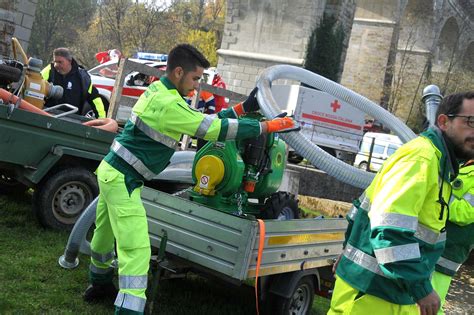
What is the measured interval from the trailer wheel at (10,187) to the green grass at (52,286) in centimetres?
55

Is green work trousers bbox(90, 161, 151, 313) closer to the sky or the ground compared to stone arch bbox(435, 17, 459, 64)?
closer to the ground

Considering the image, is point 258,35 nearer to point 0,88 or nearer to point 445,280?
point 0,88

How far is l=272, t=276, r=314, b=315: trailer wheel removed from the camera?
14.0 ft

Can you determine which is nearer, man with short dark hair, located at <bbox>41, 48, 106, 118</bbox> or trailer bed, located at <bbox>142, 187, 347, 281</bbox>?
trailer bed, located at <bbox>142, 187, 347, 281</bbox>

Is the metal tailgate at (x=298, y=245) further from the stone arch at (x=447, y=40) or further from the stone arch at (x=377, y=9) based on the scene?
the stone arch at (x=447, y=40)

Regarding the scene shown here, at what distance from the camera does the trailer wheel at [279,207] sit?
5203 mm

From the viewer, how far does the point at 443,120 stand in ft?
8.34

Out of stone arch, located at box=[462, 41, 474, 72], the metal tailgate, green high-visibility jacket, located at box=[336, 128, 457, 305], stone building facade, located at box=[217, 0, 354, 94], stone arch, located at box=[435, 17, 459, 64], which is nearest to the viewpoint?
green high-visibility jacket, located at box=[336, 128, 457, 305]

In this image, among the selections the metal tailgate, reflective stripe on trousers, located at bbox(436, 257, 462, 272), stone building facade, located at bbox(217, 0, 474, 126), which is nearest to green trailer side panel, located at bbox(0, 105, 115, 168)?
the metal tailgate

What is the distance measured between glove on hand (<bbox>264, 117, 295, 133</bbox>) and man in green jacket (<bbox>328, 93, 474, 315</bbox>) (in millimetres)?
1300

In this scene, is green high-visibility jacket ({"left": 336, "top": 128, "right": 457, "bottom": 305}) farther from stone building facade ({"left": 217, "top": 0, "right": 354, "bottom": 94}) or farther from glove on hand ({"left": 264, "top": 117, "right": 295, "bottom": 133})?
stone building facade ({"left": 217, "top": 0, "right": 354, "bottom": 94})

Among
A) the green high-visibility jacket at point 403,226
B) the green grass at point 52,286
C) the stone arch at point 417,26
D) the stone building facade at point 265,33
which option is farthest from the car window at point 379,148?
the green high-visibility jacket at point 403,226

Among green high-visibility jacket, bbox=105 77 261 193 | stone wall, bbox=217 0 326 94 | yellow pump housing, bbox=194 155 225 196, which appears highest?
stone wall, bbox=217 0 326 94

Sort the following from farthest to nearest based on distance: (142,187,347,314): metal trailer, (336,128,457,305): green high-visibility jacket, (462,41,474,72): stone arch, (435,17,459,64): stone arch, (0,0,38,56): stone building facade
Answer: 1. (435,17,459,64): stone arch
2. (462,41,474,72): stone arch
3. (0,0,38,56): stone building facade
4. (142,187,347,314): metal trailer
5. (336,128,457,305): green high-visibility jacket
